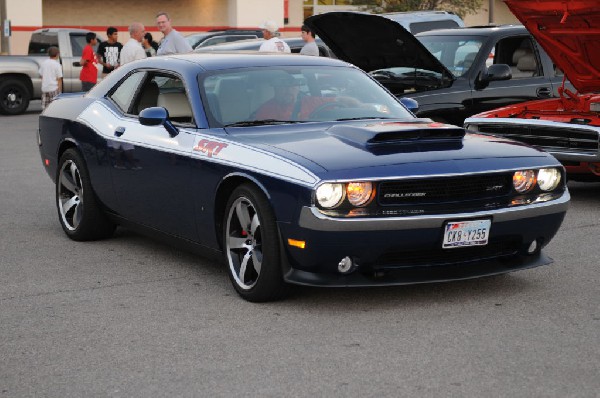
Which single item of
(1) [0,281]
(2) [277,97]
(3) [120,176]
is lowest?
(1) [0,281]

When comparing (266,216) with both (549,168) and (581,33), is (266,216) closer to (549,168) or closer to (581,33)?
(549,168)

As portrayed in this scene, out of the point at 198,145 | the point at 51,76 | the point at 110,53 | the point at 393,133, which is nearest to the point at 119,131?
the point at 198,145

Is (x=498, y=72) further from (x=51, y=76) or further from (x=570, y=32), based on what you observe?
(x=51, y=76)

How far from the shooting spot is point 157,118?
7.50m

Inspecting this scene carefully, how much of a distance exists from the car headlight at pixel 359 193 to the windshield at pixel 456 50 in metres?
7.20

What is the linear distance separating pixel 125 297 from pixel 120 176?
4.65ft

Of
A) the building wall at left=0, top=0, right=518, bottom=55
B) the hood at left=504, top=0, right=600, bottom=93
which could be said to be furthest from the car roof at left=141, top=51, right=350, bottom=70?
the building wall at left=0, top=0, right=518, bottom=55

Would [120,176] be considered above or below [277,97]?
below

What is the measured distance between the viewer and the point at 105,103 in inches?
343

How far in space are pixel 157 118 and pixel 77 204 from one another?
5.58ft

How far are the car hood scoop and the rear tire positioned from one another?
60.0 feet

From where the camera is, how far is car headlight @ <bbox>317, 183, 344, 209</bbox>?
6.23m

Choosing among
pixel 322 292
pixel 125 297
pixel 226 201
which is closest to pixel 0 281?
pixel 125 297

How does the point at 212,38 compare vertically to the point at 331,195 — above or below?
below
